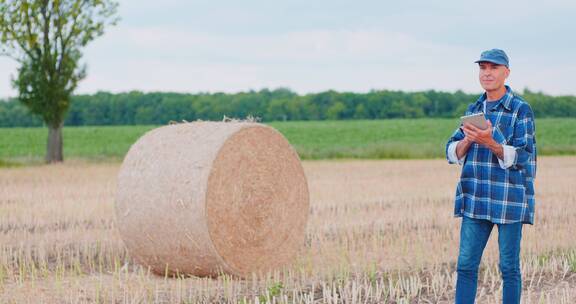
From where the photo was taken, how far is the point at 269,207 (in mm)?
8891

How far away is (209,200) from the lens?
323 inches

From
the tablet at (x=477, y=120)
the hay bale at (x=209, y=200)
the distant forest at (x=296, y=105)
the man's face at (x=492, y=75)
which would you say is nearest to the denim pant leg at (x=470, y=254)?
the tablet at (x=477, y=120)

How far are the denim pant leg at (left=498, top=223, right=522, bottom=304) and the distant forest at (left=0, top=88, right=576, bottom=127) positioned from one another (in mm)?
51219

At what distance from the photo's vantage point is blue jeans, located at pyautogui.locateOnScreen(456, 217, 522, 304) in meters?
5.75

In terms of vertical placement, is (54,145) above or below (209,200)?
below

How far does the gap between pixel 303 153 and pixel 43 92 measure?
975 cm

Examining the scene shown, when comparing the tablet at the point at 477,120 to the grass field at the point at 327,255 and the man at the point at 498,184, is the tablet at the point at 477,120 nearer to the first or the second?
the man at the point at 498,184

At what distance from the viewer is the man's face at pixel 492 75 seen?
5.75 meters

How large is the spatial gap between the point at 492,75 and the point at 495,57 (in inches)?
4.8

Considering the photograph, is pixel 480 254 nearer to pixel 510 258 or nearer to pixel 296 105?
pixel 510 258

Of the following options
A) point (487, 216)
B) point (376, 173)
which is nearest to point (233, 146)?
point (487, 216)

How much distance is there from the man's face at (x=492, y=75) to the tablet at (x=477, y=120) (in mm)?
370

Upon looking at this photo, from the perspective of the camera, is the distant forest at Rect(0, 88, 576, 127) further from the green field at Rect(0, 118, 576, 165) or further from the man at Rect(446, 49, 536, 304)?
the man at Rect(446, 49, 536, 304)

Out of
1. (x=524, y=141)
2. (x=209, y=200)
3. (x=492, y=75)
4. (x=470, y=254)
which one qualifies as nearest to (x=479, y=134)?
(x=524, y=141)
